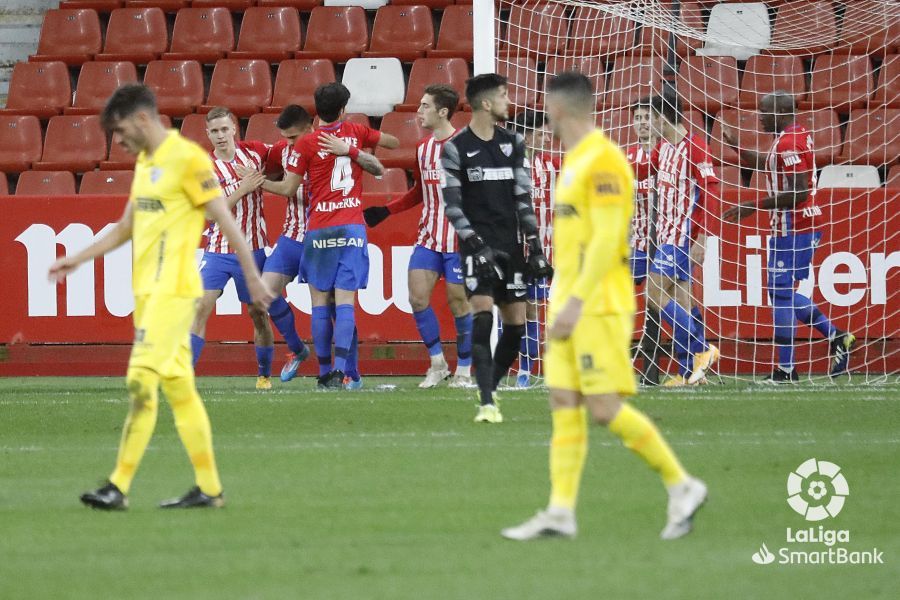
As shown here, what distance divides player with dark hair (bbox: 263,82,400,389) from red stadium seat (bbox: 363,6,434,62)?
5108 millimetres

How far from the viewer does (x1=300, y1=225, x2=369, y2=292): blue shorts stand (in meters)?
11.7

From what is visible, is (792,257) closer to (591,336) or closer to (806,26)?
(806,26)

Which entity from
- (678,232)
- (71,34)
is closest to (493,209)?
(678,232)

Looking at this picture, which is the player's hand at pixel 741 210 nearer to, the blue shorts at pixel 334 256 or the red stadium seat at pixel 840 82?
the red stadium seat at pixel 840 82

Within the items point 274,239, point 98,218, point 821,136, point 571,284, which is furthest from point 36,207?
point 571,284

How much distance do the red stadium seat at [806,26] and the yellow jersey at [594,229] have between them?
969 centimetres

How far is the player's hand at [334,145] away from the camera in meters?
11.5

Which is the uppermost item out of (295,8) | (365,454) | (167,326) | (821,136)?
(295,8)

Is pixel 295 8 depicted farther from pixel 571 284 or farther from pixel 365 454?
pixel 571 284

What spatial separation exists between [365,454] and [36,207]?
637 cm

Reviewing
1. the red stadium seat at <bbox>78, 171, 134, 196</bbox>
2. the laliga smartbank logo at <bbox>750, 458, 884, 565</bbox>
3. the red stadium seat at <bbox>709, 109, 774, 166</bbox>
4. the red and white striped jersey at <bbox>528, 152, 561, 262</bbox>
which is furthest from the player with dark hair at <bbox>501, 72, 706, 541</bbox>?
the red stadium seat at <bbox>78, 171, 134, 196</bbox>

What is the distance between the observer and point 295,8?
682 inches

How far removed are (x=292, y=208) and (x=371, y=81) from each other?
4.50 metres

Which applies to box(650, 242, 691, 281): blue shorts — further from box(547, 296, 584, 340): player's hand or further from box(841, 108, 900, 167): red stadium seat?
box(547, 296, 584, 340): player's hand
